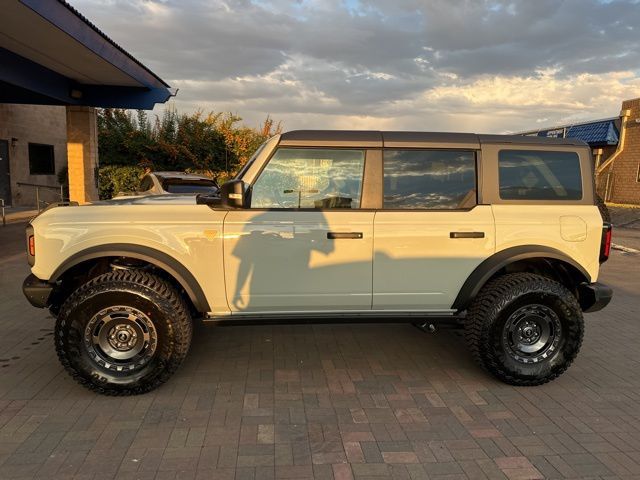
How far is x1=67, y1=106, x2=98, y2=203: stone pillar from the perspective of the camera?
572 inches

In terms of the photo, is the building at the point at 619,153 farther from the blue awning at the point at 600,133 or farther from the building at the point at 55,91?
the building at the point at 55,91

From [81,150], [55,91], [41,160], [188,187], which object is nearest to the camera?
[188,187]

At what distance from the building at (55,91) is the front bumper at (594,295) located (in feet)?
26.0

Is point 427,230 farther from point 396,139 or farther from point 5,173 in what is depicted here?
point 5,173

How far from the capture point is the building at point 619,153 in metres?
21.5

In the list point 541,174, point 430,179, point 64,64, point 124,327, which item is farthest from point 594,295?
point 64,64

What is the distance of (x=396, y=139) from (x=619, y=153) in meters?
22.7

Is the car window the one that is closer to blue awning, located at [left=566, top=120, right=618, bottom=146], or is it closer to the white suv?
the white suv

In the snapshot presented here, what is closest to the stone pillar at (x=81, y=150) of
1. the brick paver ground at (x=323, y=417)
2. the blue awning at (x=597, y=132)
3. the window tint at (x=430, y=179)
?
the brick paver ground at (x=323, y=417)

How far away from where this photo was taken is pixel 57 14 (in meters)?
7.75

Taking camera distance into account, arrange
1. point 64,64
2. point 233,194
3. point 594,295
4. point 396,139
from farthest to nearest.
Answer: point 64,64, point 594,295, point 396,139, point 233,194

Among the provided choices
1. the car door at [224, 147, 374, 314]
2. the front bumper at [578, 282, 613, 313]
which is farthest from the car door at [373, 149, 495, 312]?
the front bumper at [578, 282, 613, 313]

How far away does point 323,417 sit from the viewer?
3.34 metres

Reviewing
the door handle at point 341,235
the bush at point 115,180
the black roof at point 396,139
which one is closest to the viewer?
the door handle at point 341,235
